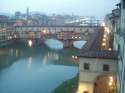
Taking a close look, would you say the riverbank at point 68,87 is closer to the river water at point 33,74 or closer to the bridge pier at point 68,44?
the river water at point 33,74

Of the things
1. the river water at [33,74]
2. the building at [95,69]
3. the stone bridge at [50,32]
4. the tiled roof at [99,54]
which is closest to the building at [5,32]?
the stone bridge at [50,32]

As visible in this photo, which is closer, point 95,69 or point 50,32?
point 95,69

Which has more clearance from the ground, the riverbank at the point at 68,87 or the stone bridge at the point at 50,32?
the stone bridge at the point at 50,32

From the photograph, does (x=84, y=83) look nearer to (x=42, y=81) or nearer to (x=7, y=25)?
(x=42, y=81)

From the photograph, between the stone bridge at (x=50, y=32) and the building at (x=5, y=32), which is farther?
the stone bridge at (x=50, y=32)

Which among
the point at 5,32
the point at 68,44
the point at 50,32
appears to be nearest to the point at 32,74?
the point at 68,44

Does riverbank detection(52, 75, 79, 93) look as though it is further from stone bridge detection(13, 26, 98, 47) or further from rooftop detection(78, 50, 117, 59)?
stone bridge detection(13, 26, 98, 47)

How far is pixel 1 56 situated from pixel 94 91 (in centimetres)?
1286

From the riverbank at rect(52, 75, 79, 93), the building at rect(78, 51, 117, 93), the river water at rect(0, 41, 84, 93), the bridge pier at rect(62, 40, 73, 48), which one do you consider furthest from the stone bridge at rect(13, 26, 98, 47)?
the building at rect(78, 51, 117, 93)

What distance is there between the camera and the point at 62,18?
67.7m

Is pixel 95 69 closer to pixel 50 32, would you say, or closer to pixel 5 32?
pixel 5 32

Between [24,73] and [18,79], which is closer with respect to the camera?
[18,79]

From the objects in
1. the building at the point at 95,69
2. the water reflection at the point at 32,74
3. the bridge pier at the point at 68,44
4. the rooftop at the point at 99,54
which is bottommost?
the water reflection at the point at 32,74

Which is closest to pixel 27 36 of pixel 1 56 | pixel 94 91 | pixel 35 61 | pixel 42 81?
pixel 1 56
